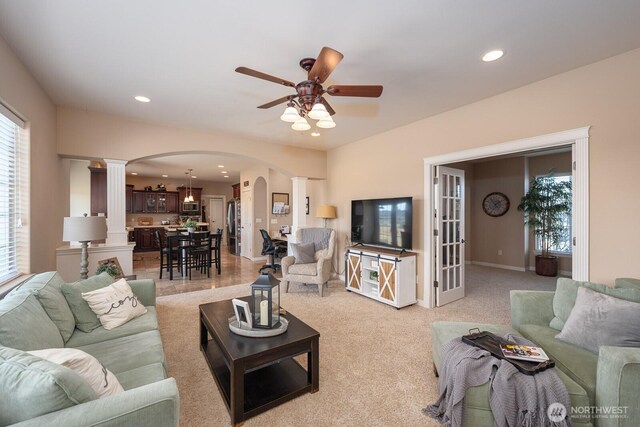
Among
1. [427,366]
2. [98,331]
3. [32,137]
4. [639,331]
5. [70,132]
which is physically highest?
[70,132]

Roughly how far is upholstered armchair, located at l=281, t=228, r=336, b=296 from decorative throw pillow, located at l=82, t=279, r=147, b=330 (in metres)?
2.40

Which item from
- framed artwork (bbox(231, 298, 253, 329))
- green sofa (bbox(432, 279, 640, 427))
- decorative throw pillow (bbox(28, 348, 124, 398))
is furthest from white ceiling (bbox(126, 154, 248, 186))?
green sofa (bbox(432, 279, 640, 427))

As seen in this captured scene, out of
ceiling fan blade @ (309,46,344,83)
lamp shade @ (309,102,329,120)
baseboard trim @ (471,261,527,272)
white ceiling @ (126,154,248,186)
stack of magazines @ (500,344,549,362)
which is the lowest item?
baseboard trim @ (471,261,527,272)

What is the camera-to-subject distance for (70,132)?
11.7ft

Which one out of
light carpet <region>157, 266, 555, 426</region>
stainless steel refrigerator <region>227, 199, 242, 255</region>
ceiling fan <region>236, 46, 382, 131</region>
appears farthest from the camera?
stainless steel refrigerator <region>227, 199, 242, 255</region>

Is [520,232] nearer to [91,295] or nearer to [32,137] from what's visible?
[91,295]

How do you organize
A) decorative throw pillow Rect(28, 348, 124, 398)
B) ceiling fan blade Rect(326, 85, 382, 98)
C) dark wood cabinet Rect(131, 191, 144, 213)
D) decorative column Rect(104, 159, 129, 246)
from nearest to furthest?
decorative throw pillow Rect(28, 348, 124, 398)
ceiling fan blade Rect(326, 85, 382, 98)
decorative column Rect(104, 159, 129, 246)
dark wood cabinet Rect(131, 191, 144, 213)

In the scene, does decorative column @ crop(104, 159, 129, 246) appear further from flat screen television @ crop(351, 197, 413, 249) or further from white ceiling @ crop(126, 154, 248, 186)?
flat screen television @ crop(351, 197, 413, 249)

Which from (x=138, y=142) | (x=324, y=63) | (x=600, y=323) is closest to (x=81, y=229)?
(x=138, y=142)

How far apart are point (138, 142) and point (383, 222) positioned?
12.6 ft

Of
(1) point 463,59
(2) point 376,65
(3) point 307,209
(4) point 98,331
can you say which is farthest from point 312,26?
(3) point 307,209

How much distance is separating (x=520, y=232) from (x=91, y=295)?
7.80 m

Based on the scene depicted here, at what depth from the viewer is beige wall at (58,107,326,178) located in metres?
3.57

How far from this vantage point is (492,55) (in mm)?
2348
